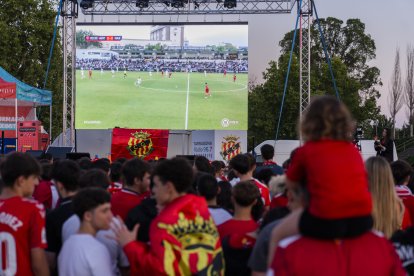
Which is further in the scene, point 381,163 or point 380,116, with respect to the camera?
point 380,116

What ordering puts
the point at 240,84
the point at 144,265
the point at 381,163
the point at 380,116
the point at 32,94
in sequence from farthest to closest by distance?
1. the point at 380,116
2. the point at 240,84
3. the point at 32,94
4. the point at 381,163
5. the point at 144,265

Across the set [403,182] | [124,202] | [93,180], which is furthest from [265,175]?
[93,180]

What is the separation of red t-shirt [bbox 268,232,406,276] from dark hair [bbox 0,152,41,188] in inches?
78.7

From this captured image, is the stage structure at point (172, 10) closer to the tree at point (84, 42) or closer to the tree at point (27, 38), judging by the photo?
the tree at point (84, 42)

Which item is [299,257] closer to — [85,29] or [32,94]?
[32,94]

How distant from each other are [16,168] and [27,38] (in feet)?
139

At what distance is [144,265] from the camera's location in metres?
3.70

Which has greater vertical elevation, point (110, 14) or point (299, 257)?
point (110, 14)

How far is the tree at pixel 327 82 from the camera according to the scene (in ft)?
159

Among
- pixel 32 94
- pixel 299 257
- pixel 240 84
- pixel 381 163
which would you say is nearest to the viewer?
pixel 299 257

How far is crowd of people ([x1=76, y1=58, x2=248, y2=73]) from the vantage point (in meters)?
25.7

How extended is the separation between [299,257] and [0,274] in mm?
2269

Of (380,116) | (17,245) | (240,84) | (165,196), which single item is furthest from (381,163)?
(380,116)

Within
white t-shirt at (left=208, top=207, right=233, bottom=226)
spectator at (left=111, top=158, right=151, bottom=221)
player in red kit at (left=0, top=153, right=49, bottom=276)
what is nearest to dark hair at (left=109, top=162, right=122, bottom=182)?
spectator at (left=111, top=158, right=151, bottom=221)
